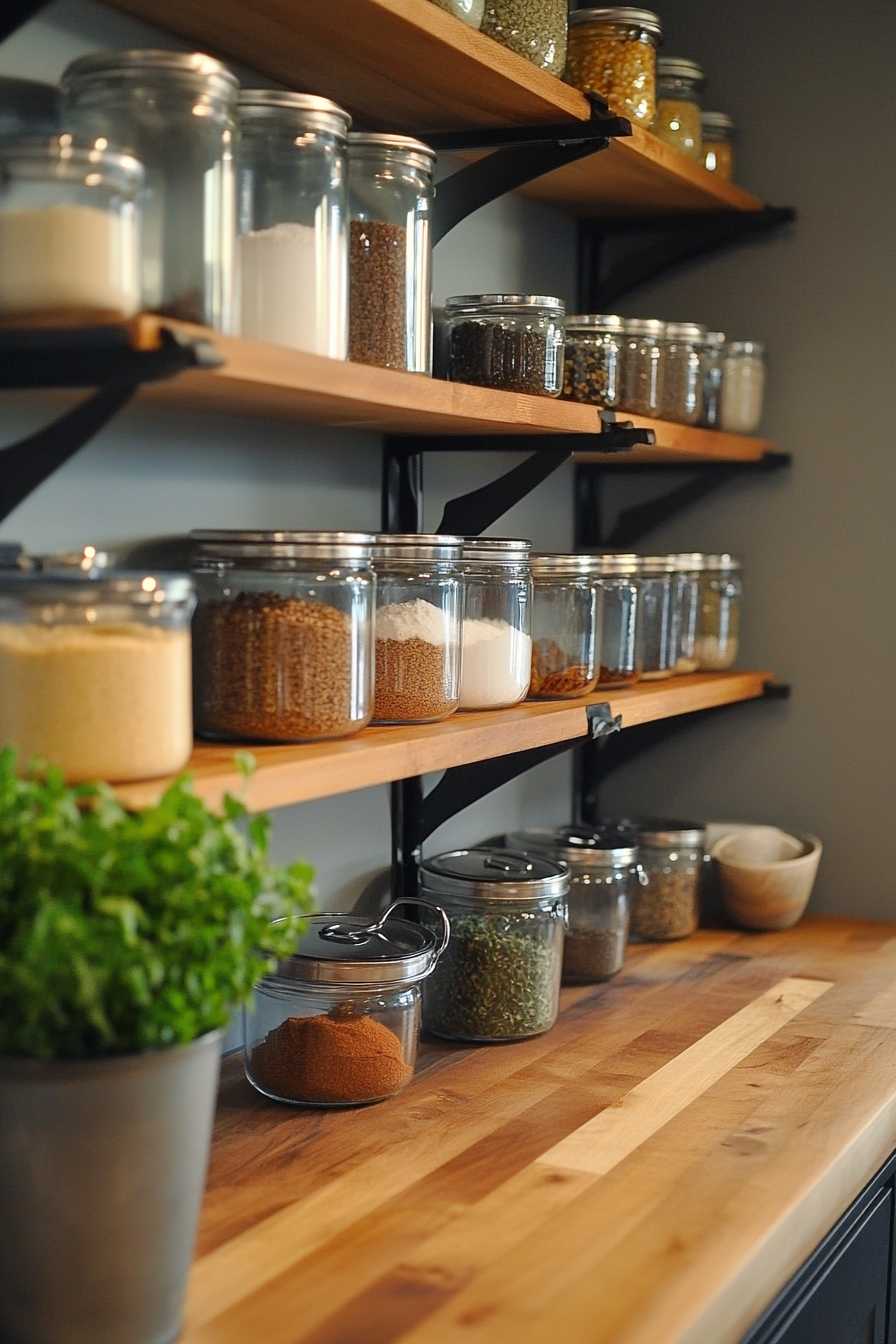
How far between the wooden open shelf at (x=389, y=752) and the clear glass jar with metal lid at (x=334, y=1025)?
21 cm

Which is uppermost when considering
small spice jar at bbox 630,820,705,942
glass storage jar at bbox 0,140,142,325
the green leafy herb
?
glass storage jar at bbox 0,140,142,325

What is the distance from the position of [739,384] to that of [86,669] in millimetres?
1570

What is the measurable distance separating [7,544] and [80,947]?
44 centimetres

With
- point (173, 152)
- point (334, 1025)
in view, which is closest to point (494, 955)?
point (334, 1025)

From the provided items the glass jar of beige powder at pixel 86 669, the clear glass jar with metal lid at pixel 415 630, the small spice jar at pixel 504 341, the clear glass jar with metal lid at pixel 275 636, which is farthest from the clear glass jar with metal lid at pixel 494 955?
the glass jar of beige powder at pixel 86 669

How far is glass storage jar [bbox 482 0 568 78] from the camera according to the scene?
1.79 m

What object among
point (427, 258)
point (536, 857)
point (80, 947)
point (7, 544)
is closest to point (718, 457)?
point (536, 857)

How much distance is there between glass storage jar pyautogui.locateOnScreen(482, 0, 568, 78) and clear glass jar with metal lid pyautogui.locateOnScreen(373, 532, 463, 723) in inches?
24.1

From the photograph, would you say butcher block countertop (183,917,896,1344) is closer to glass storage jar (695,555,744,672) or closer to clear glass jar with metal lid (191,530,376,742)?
clear glass jar with metal lid (191,530,376,742)

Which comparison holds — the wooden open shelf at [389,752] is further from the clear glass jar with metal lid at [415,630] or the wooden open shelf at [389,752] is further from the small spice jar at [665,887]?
the small spice jar at [665,887]

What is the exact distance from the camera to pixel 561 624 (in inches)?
76.9

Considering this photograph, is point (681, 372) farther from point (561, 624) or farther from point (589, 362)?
point (561, 624)

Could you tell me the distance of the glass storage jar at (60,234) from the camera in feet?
3.69

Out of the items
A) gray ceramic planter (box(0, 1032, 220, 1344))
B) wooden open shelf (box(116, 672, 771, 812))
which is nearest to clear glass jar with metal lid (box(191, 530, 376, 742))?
wooden open shelf (box(116, 672, 771, 812))
